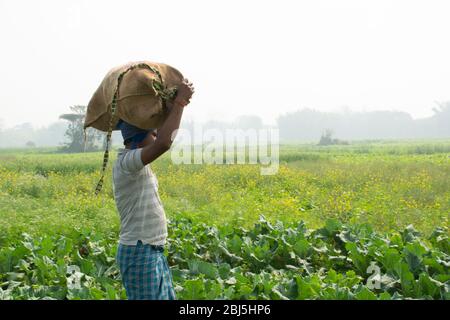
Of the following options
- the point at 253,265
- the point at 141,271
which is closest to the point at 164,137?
the point at 141,271

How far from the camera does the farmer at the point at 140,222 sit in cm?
280

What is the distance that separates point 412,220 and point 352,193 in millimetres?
2870

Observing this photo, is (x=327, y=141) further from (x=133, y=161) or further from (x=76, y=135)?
(x=133, y=161)

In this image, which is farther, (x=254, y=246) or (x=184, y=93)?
(x=254, y=246)

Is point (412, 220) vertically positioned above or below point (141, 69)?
below

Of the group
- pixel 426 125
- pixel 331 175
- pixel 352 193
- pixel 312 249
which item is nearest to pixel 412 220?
pixel 352 193

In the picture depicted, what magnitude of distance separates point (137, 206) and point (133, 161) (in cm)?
29

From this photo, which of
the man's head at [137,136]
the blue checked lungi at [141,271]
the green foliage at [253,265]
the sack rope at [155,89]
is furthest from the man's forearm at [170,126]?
the green foliage at [253,265]

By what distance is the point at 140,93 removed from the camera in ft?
9.11

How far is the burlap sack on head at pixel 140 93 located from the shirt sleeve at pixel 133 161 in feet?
0.62
